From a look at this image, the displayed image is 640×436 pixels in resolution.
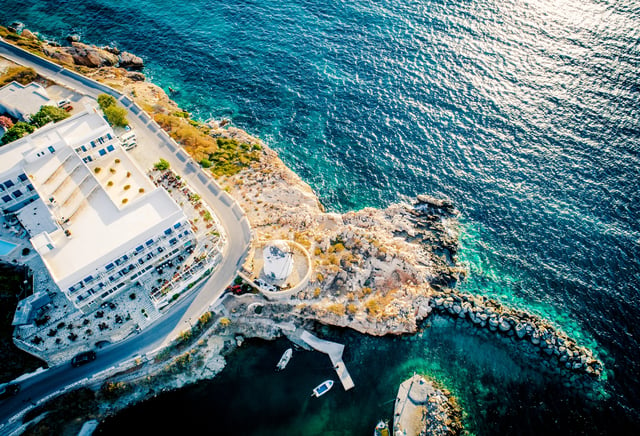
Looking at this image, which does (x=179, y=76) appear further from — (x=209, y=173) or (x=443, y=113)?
(x=443, y=113)

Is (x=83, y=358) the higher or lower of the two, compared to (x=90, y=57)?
lower

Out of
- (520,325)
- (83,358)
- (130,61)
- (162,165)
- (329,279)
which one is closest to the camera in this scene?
(83,358)

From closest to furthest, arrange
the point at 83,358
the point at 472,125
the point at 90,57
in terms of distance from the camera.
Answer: the point at 83,358
the point at 472,125
the point at 90,57

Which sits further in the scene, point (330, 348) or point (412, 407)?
point (330, 348)

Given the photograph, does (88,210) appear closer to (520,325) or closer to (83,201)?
(83,201)

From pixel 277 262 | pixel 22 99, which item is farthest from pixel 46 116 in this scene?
pixel 277 262

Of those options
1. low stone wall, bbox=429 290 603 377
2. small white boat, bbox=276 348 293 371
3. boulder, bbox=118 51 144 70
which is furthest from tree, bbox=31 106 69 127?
low stone wall, bbox=429 290 603 377

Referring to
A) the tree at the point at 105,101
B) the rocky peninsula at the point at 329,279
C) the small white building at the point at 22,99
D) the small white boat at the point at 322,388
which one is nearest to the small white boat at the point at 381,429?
the small white boat at the point at 322,388

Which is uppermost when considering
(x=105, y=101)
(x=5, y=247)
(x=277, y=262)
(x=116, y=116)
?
(x=105, y=101)
